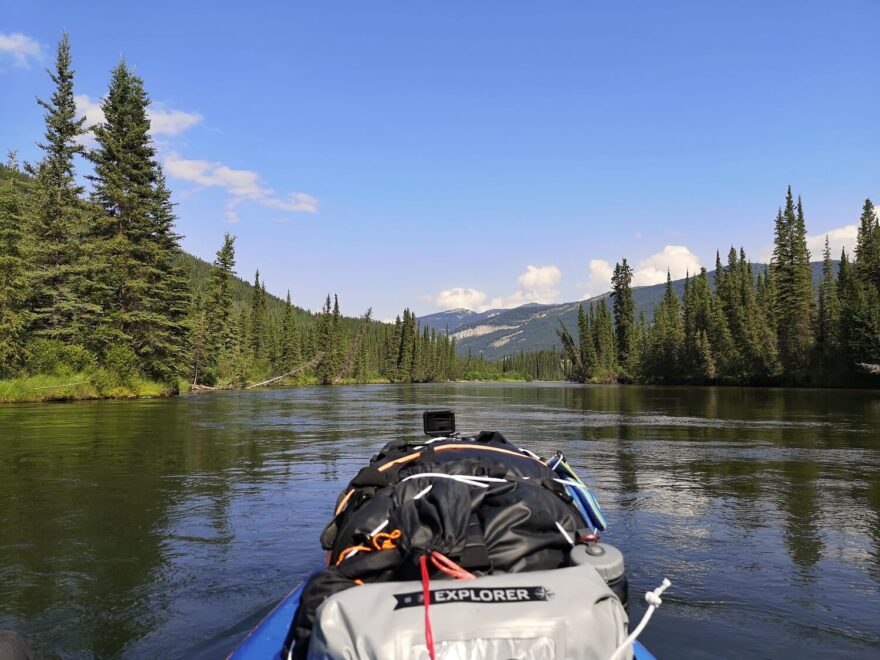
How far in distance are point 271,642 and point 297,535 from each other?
4016 mm

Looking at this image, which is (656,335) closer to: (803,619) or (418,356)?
(418,356)

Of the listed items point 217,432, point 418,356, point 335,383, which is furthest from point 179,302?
point 418,356

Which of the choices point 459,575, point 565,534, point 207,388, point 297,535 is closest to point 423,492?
point 459,575

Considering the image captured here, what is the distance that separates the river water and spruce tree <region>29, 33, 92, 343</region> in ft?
60.8

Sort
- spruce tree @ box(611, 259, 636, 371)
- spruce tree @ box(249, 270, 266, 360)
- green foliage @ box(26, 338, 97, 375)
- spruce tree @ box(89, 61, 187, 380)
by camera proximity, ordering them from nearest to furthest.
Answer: green foliage @ box(26, 338, 97, 375) < spruce tree @ box(89, 61, 187, 380) < spruce tree @ box(249, 270, 266, 360) < spruce tree @ box(611, 259, 636, 371)

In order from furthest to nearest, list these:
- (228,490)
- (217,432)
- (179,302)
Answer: (179,302)
(217,432)
(228,490)

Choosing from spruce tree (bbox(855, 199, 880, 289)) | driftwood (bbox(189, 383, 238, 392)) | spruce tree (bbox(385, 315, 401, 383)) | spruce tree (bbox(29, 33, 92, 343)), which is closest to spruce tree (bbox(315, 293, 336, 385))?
spruce tree (bbox(385, 315, 401, 383))

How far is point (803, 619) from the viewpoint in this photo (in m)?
4.66

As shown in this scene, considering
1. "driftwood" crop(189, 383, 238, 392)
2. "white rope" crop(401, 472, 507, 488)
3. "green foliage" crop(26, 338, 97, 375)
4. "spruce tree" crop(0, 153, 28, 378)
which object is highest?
"spruce tree" crop(0, 153, 28, 378)

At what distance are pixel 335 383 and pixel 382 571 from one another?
97954mm

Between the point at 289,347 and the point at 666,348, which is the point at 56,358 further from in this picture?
the point at 666,348

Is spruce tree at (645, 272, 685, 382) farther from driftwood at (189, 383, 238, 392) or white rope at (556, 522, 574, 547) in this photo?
white rope at (556, 522, 574, 547)

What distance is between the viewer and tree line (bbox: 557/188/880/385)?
186ft

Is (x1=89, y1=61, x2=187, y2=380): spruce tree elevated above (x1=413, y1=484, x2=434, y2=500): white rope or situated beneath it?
elevated above
